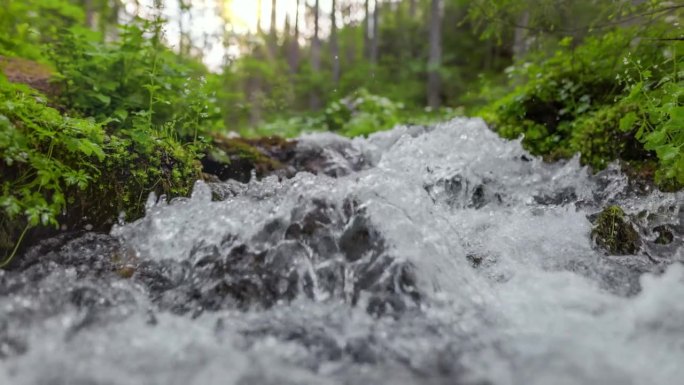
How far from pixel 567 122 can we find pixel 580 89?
44cm

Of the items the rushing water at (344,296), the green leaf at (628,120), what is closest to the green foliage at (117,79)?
the rushing water at (344,296)

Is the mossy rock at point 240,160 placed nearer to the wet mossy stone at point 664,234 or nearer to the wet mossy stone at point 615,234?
the wet mossy stone at point 615,234

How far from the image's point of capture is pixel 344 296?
243 centimetres

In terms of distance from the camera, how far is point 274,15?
2386cm

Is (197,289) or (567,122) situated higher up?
(567,122)

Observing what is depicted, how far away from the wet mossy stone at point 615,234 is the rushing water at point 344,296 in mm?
88

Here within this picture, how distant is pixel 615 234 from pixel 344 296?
2014mm

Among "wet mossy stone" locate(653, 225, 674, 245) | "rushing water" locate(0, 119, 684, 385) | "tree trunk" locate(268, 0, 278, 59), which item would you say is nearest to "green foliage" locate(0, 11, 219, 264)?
"rushing water" locate(0, 119, 684, 385)

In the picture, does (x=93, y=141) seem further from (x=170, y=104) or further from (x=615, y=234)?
(x=615, y=234)

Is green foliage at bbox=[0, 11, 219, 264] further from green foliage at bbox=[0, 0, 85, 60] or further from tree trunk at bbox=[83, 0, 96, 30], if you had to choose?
tree trunk at bbox=[83, 0, 96, 30]

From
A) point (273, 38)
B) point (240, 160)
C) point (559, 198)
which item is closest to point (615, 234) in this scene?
point (559, 198)

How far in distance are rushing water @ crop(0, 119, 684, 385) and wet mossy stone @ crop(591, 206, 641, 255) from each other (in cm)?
9

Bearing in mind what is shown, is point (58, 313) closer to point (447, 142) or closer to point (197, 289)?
point (197, 289)

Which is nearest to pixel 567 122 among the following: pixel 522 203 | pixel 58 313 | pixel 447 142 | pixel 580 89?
pixel 580 89
